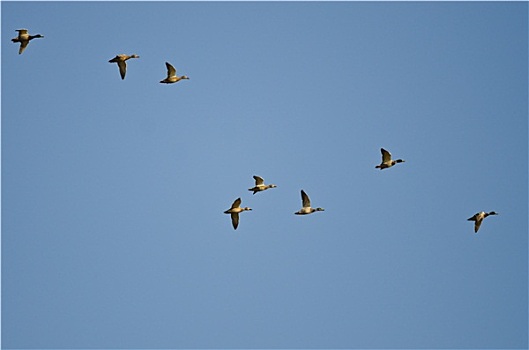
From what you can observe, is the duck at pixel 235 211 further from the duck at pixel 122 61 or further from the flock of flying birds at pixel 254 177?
the duck at pixel 122 61

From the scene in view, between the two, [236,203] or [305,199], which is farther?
[305,199]

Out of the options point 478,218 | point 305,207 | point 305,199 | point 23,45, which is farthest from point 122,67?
point 478,218

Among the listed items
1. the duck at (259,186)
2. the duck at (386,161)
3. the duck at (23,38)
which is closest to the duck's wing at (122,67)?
the duck at (23,38)

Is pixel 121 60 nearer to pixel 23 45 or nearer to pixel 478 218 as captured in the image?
pixel 23 45

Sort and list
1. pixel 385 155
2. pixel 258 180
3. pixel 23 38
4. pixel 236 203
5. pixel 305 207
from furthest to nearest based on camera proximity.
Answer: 1. pixel 305 207
2. pixel 258 180
3. pixel 236 203
4. pixel 385 155
5. pixel 23 38

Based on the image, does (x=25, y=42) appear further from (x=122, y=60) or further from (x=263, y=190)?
(x=263, y=190)

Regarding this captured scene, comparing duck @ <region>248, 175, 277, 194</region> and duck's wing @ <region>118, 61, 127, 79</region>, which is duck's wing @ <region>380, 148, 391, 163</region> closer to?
duck @ <region>248, 175, 277, 194</region>

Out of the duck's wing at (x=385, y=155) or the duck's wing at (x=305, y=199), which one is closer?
the duck's wing at (x=385, y=155)

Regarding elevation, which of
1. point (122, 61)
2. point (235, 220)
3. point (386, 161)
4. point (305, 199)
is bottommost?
point (235, 220)

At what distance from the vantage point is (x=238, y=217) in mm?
60375

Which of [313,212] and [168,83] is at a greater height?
[168,83]

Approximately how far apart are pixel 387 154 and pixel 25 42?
16612 millimetres

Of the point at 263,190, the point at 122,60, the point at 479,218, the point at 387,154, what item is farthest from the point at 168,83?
the point at 479,218

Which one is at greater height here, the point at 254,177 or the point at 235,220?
the point at 254,177
